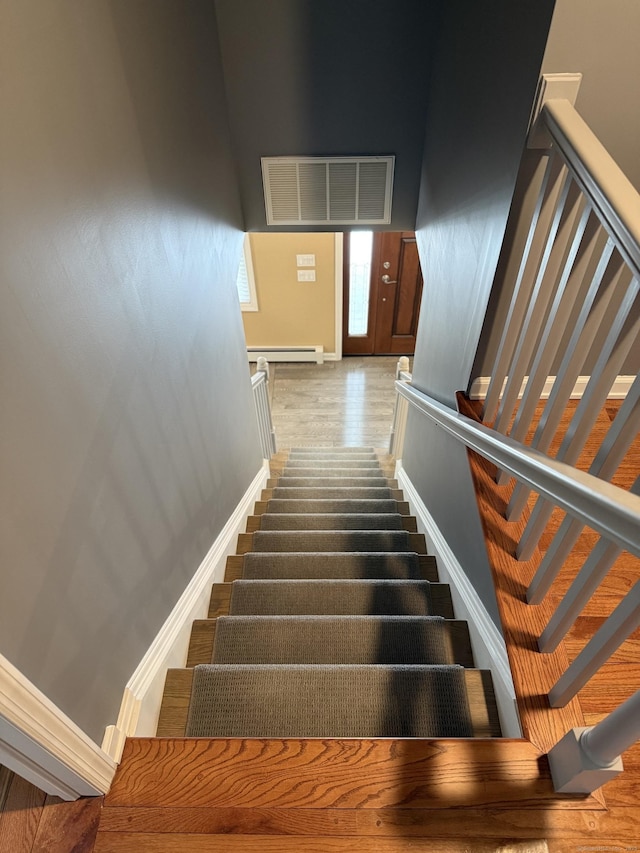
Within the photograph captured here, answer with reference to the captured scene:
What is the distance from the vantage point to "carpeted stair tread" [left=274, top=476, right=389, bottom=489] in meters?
3.30

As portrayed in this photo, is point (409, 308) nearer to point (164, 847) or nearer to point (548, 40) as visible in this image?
point (548, 40)

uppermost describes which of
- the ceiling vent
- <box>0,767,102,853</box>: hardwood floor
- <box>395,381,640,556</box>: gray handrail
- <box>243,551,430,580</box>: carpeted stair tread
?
the ceiling vent

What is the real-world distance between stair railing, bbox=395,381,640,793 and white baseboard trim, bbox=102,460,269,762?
A: 1021mm

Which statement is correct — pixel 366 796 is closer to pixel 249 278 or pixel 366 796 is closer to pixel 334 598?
pixel 334 598

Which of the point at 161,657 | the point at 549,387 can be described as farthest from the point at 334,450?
the point at 161,657

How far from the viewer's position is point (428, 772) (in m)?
1.03

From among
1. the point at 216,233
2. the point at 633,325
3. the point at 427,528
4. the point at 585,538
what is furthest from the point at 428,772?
the point at 216,233

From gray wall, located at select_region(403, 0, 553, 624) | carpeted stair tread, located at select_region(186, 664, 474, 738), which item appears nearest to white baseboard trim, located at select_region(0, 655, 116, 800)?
carpeted stair tread, located at select_region(186, 664, 474, 738)

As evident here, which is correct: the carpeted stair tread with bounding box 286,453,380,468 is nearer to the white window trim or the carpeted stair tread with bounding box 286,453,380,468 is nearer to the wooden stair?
the white window trim

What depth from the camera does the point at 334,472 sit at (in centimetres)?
365

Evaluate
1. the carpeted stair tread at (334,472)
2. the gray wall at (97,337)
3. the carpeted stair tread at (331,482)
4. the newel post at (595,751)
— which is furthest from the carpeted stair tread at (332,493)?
the newel post at (595,751)

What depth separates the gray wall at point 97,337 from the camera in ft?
2.56

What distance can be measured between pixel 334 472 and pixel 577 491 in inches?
117

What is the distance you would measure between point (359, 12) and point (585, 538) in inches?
96.8
